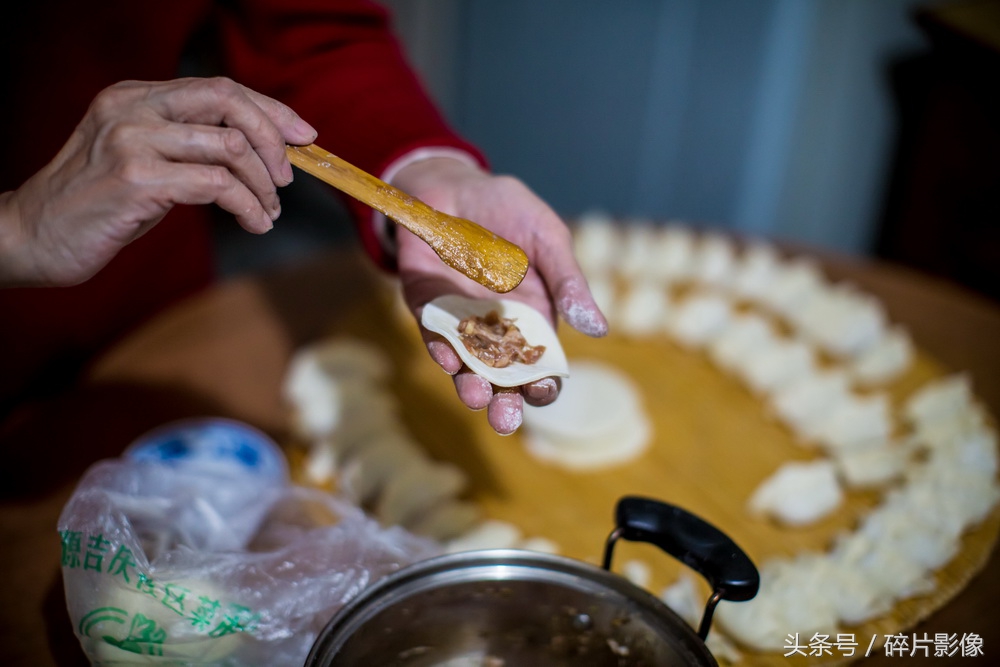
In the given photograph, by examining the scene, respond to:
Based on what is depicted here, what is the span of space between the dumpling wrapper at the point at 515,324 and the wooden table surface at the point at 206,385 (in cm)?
55

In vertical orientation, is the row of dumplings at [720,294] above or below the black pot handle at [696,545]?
below

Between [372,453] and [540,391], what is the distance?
20.7 inches

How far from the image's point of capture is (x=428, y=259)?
1.02 meters

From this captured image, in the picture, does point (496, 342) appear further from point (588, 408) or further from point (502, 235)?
point (588, 408)

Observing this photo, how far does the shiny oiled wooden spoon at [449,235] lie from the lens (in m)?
0.74

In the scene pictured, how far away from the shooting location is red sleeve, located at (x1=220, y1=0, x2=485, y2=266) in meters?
1.12

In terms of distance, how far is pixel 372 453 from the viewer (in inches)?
48.7

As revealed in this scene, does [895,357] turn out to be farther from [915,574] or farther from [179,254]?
[179,254]

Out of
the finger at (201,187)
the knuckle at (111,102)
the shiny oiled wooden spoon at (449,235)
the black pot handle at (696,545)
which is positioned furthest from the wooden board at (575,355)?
the knuckle at (111,102)

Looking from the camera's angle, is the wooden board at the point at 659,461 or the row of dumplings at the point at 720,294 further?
the row of dumplings at the point at 720,294

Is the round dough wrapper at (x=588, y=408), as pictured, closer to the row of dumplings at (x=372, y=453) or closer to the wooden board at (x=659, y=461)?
the wooden board at (x=659, y=461)

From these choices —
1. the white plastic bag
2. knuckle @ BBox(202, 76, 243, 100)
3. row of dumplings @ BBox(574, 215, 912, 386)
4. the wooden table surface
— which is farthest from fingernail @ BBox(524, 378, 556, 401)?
row of dumplings @ BBox(574, 215, 912, 386)

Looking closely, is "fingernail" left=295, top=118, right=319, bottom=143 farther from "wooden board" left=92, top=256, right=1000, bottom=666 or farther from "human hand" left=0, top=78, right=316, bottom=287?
"wooden board" left=92, top=256, right=1000, bottom=666

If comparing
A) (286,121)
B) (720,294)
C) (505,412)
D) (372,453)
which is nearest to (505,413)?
(505,412)
